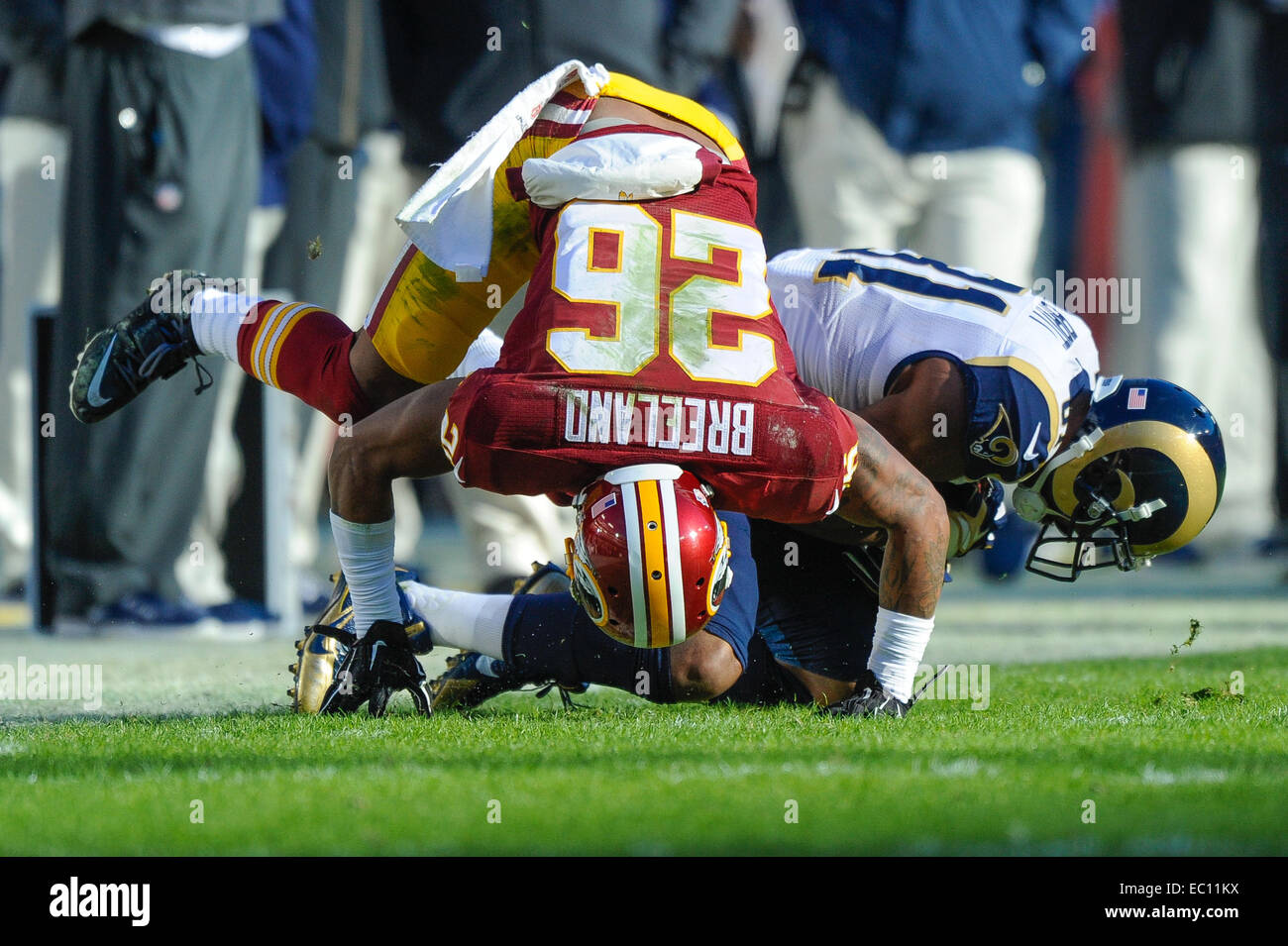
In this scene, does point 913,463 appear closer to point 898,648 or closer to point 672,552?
point 898,648

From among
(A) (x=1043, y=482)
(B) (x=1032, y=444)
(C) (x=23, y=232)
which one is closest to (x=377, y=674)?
(B) (x=1032, y=444)

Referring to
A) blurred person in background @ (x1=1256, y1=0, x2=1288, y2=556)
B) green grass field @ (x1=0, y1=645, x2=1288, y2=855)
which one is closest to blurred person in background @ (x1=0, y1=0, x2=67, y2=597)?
green grass field @ (x1=0, y1=645, x2=1288, y2=855)

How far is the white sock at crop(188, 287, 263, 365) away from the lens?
16.2 ft

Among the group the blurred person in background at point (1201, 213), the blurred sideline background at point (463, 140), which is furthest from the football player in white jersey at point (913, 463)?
the blurred person in background at point (1201, 213)

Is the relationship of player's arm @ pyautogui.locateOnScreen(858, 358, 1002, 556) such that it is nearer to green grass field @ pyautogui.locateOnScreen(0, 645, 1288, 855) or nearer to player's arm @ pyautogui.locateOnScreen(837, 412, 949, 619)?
player's arm @ pyautogui.locateOnScreen(837, 412, 949, 619)

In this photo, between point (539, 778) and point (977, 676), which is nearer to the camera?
point (539, 778)

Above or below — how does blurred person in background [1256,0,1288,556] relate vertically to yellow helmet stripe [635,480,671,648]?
above

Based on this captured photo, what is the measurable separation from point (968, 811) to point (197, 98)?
4.75 metres

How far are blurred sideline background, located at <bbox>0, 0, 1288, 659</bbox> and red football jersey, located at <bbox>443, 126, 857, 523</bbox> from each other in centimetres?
166

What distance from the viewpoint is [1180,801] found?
3223 millimetres
